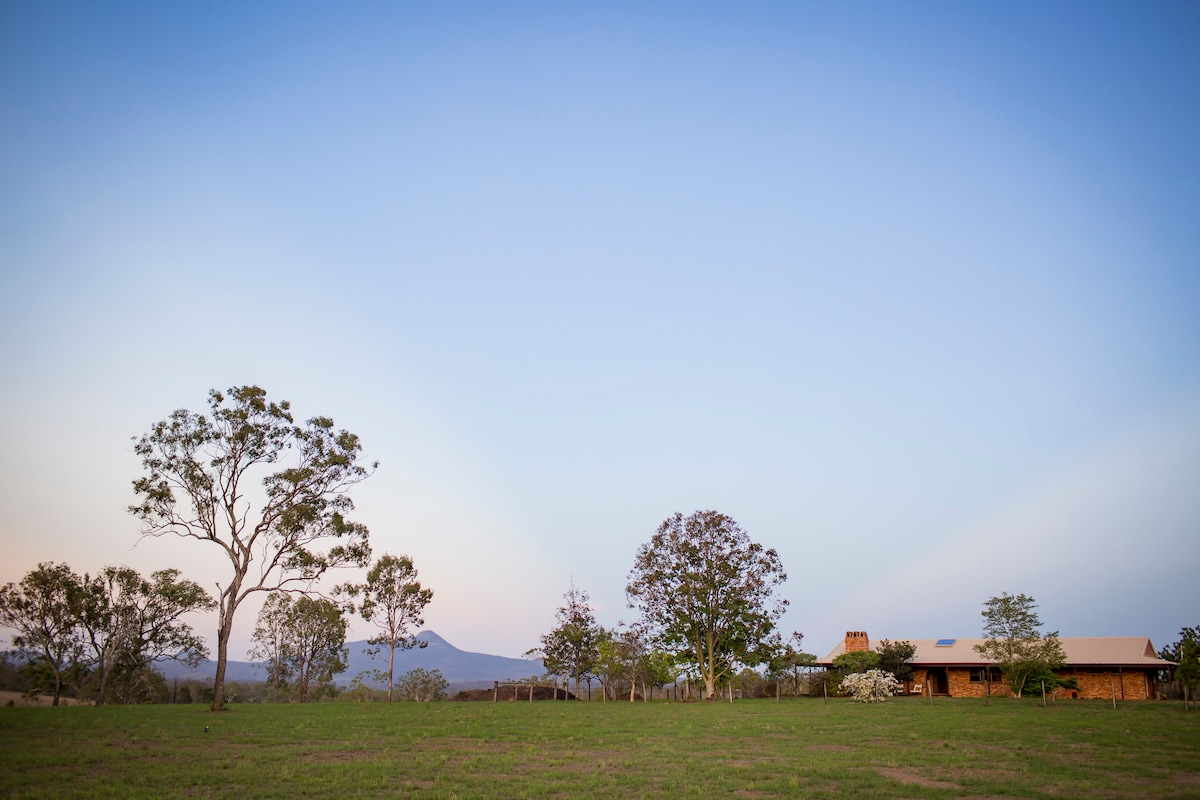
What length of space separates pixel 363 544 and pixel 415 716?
41.5 feet

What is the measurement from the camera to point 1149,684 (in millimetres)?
54062

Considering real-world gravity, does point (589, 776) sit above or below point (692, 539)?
below

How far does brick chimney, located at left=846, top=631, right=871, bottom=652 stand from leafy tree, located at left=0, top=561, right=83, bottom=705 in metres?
61.4

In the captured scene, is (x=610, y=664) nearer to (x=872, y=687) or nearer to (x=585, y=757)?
(x=872, y=687)

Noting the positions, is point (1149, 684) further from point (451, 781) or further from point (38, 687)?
point (38, 687)

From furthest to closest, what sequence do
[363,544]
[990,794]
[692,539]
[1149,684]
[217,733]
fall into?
[692,539]
[1149,684]
[363,544]
[217,733]
[990,794]

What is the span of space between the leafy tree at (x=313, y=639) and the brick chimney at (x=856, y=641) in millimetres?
44093

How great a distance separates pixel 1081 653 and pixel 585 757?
2136 inches

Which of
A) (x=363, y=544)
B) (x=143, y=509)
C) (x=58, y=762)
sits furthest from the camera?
(x=363, y=544)

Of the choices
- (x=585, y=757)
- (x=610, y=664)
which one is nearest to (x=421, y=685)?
(x=610, y=664)

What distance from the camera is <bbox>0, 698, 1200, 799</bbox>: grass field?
14.1 meters

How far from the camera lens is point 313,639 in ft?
218

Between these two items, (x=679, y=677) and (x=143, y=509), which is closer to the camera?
(x=143, y=509)

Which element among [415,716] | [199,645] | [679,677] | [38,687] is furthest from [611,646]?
[38,687]
